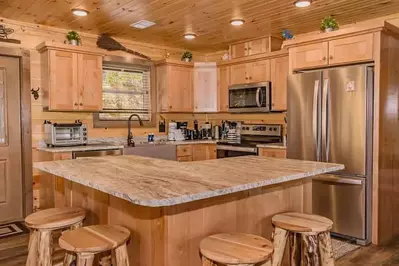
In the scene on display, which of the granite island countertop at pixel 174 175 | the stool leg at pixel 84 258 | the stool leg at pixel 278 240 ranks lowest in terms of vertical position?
the stool leg at pixel 278 240

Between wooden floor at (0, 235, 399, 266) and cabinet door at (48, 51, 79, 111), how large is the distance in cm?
162

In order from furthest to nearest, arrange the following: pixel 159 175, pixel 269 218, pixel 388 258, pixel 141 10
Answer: pixel 141 10 < pixel 388 258 < pixel 269 218 < pixel 159 175

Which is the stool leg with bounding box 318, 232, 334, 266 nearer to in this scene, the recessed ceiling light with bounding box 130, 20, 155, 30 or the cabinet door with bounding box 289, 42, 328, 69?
the cabinet door with bounding box 289, 42, 328, 69

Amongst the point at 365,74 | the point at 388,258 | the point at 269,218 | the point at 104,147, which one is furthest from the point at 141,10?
the point at 388,258

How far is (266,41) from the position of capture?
498 centimetres

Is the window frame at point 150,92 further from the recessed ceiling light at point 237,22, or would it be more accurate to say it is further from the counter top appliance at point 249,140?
the recessed ceiling light at point 237,22

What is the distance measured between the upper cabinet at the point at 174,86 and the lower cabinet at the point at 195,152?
635mm

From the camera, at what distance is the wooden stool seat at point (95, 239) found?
5.43 ft

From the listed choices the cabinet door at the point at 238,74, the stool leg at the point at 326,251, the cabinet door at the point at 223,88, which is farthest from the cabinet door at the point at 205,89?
the stool leg at the point at 326,251

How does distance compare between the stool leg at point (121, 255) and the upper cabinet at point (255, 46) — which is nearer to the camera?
the stool leg at point (121, 255)

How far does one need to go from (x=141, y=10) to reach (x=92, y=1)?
0.53m

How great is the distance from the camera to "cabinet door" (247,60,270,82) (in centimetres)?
486

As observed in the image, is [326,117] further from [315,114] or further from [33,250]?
[33,250]

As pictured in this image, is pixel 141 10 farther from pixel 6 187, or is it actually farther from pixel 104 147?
pixel 6 187
